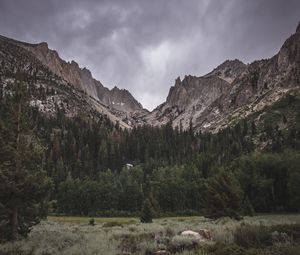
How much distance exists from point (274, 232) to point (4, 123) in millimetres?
17856

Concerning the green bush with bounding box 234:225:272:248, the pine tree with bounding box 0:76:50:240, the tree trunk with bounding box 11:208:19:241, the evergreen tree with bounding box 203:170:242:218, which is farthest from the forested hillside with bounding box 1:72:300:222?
the green bush with bounding box 234:225:272:248

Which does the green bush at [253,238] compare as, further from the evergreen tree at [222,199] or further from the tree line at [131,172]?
the evergreen tree at [222,199]

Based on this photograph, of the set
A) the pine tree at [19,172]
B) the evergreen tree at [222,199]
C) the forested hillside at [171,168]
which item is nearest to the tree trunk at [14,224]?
the pine tree at [19,172]

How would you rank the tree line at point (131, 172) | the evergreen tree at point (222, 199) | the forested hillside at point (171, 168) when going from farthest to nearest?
1. the forested hillside at point (171, 168)
2. the evergreen tree at point (222, 199)
3. the tree line at point (131, 172)

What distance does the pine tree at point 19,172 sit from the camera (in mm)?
20031

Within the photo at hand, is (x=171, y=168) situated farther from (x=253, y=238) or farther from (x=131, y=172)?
(x=253, y=238)

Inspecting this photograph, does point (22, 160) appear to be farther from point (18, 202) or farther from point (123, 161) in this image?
point (123, 161)

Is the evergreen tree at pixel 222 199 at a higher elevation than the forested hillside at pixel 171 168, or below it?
below

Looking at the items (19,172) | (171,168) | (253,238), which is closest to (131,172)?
(171,168)

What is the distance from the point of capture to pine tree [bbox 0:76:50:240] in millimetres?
20031

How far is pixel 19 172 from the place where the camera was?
67.2 feet

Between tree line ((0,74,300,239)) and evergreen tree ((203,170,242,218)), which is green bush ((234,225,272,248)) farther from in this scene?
evergreen tree ((203,170,242,218))

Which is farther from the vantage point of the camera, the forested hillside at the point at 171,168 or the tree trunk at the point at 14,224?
the forested hillside at the point at 171,168

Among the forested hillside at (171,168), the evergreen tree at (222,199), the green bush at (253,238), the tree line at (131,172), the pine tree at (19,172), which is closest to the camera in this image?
the green bush at (253,238)
